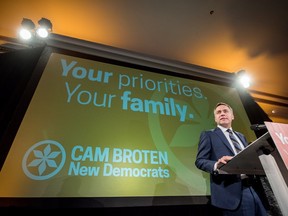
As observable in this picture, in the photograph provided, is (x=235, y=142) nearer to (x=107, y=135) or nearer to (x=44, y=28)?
(x=107, y=135)

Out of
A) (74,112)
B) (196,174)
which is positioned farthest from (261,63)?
(74,112)

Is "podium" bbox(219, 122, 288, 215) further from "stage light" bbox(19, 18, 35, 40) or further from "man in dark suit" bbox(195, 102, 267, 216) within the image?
"stage light" bbox(19, 18, 35, 40)

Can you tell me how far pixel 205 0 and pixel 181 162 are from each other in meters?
1.70

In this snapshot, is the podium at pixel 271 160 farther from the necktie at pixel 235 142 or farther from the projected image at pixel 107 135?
the projected image at pixel 107 135

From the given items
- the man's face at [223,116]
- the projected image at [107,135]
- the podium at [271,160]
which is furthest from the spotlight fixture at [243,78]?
the podium at [271,160]

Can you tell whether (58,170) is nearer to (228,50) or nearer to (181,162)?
(181,162)

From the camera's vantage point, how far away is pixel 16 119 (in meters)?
1.54

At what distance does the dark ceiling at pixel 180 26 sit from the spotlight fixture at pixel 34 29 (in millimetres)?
86

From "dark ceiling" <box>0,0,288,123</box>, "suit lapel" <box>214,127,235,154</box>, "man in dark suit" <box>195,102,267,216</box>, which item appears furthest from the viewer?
"dark ceiling" <box>0,0,288,123</box>

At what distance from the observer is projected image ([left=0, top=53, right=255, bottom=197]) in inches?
53.9

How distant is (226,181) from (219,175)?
57mm

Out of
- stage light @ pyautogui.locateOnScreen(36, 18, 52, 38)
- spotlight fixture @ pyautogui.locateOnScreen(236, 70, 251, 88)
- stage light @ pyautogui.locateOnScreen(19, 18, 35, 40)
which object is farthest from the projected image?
spotlight fixture @ pyautogui.locateOnScreen(236, 70, 251, 88)

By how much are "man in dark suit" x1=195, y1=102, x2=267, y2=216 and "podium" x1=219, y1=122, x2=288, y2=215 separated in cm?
8

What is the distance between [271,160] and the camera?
75 centimetres
